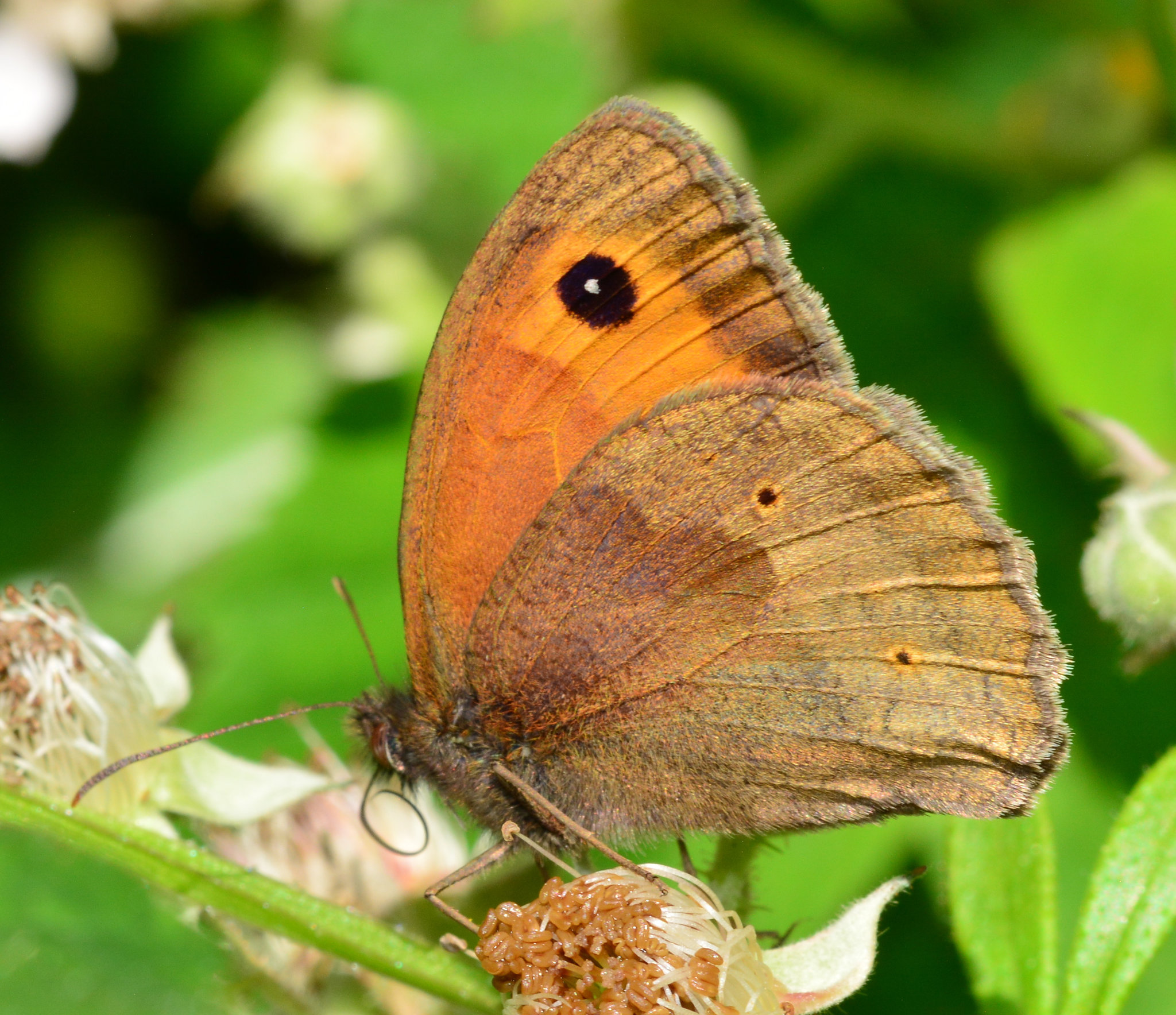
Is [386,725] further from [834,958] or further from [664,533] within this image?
[834,958]

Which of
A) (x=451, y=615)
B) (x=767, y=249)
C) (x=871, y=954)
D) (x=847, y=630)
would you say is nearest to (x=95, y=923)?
(x=451, y=615)

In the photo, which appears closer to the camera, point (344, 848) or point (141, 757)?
point (141, 757)

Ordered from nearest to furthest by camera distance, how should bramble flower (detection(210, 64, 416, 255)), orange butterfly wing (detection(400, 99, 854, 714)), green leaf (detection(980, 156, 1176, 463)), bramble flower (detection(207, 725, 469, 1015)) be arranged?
1. orange butterfly wing (detection(400, 99, 854, 714))
2. bramble flower (detection(207, 725, 469, 1015))
3. green leaf (detection(980, 156, 1176, 463))
4. bramble flower (detection(210, 64, 416, 255))

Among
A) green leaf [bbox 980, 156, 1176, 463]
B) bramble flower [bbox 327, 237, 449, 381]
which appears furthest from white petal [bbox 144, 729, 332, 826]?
green leaf [bbox 980, 156, 1176, 463]

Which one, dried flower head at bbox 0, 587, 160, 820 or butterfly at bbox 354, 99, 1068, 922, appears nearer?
butterfly at bbox 354, 99, 1068, 922

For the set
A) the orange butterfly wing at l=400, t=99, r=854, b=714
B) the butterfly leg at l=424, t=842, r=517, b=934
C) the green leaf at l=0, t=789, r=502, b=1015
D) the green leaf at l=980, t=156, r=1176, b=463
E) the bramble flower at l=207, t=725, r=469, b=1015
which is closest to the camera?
the green leaf at l=0, t=789, r=502, b=1015

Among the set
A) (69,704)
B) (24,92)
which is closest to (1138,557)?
(69,704)

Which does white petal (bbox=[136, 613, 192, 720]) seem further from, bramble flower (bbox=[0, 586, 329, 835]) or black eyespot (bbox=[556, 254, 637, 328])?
black eyespot (bbox=[556, 254, 637, 328])
